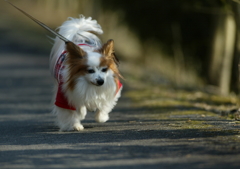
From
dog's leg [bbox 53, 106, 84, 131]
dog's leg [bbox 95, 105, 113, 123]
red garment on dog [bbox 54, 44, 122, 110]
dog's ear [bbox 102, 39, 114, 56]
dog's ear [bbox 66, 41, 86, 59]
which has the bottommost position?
dog's leg [bbox 53, 106, 84, 131]

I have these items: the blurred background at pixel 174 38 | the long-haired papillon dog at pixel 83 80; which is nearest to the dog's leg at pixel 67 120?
the long-haired papillon dog at pixel 83 80

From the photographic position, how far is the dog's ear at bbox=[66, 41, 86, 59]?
6.73 m

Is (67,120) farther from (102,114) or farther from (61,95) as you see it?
(102,114)

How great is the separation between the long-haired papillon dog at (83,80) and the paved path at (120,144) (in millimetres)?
311

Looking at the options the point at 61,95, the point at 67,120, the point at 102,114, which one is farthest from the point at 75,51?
the point at 102,114

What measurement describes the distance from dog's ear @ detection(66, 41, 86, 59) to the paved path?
111 cm

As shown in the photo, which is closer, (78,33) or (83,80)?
(83,80)

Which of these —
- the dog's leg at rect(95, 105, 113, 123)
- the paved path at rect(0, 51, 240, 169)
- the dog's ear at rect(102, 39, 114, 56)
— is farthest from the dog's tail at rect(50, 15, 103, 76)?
the paved path at rect(0, 51, 240, 169)

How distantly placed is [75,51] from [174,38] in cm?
1014

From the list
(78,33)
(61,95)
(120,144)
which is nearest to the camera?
(120,144)

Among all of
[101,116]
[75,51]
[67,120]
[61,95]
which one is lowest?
[67,120]

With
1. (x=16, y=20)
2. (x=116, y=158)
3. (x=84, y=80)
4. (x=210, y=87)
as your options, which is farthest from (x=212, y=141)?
(x=16, y=20)

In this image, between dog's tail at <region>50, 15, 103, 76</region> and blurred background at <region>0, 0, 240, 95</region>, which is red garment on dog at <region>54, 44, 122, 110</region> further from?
blurred background at <region>0, 0, 240, 95</region>

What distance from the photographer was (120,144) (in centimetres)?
587
